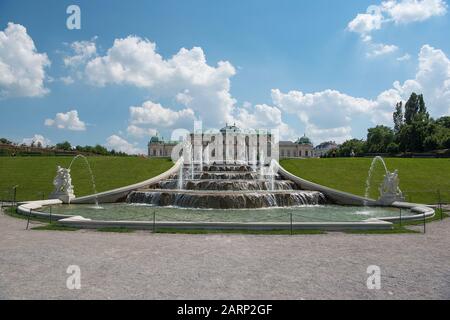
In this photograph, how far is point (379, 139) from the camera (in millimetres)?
112188

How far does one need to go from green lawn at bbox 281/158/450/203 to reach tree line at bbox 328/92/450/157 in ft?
126

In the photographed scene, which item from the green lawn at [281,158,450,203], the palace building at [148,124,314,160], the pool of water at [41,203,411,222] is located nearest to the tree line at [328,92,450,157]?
the palace building at [148,124,314,160]

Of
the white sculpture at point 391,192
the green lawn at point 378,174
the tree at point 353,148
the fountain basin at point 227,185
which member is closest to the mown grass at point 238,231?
the white sculpture at point 391,192

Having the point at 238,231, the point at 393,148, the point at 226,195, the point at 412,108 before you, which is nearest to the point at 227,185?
the point at 226,195

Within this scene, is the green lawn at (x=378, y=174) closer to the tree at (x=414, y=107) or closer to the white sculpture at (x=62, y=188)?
the white sculpture at (x=62, y=188)

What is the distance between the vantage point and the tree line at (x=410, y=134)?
8094 cm

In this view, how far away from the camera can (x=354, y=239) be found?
44.2 ft

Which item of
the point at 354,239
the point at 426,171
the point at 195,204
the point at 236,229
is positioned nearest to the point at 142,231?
the point at 236,229

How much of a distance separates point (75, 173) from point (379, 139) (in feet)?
320

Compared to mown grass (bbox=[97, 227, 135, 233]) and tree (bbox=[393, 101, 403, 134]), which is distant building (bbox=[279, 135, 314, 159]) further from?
mown grass (bbox=[97, 227, 135, 233])

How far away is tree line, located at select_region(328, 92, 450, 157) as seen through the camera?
8094cm

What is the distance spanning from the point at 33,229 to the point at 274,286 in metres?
11.8
